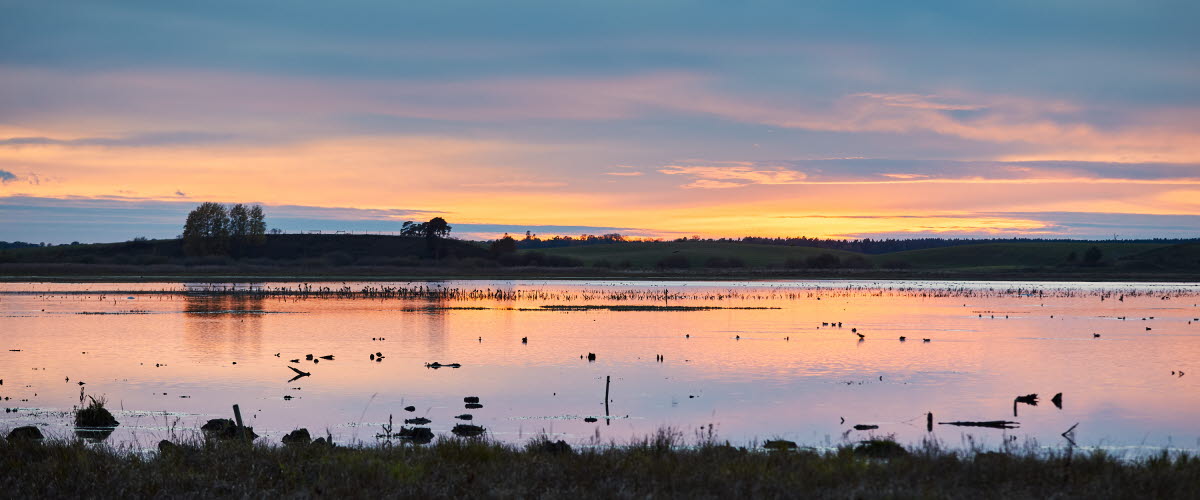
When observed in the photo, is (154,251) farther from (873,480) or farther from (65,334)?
(873,480)

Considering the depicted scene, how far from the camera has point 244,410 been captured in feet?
76.8

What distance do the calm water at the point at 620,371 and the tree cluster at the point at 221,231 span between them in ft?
394

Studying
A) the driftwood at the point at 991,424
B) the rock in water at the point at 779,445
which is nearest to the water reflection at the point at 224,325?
the rock in water at the point at 779,445

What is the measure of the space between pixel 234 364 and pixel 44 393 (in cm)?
727

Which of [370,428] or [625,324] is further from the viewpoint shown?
[625,324]

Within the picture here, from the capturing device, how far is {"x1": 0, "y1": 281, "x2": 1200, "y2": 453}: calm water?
72.2 feet

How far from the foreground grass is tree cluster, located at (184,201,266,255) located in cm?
16864

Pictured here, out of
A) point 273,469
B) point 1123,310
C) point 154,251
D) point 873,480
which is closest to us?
point 873,480

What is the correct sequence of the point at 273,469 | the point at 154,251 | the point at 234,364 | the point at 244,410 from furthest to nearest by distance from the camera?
the point at 154,251
the point at 234,364
the point at 244,410
the point at 273,469

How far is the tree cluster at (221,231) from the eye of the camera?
173375 millimetres

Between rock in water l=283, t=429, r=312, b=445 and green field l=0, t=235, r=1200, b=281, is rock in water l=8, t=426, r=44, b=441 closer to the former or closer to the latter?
rock in water l=283, t=429, r=312, b=445

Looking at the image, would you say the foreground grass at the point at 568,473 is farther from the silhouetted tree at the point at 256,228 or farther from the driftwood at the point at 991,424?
the silhouetted tree at the point at 256,228

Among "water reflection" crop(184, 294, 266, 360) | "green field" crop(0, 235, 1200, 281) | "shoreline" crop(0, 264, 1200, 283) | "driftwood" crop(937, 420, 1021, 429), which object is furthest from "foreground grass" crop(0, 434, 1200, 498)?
"green field" crop(0, 235, 1200, 281)

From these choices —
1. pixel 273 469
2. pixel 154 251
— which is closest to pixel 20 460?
pixel 273 469
